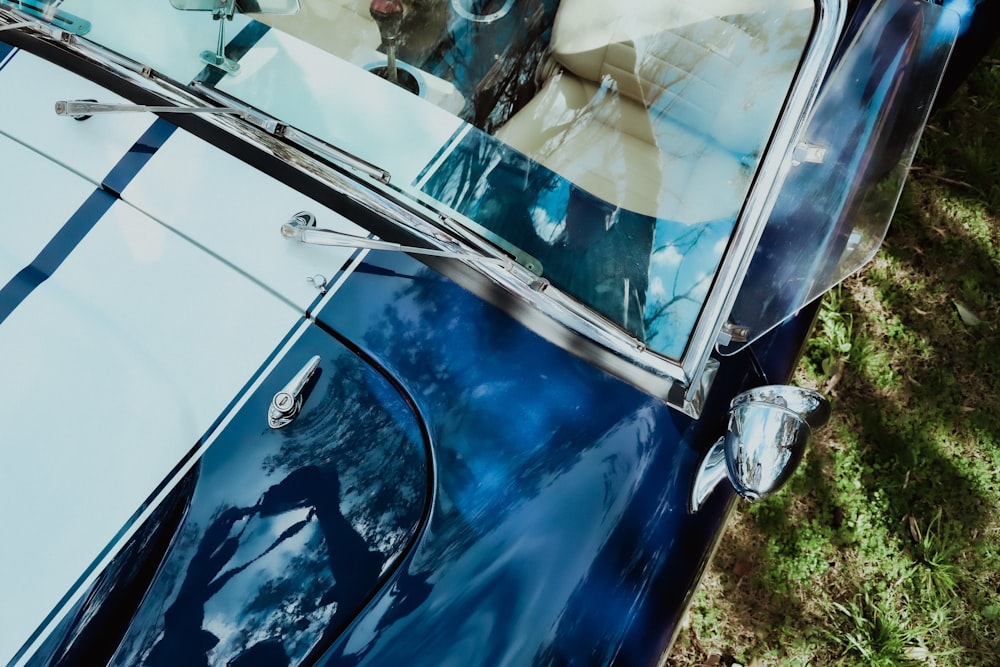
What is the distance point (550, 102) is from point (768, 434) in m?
0.78

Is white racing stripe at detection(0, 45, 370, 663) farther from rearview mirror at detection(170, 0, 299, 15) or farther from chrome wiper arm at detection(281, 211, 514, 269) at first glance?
rearview mirror at detection(170, 0, 299, 15)

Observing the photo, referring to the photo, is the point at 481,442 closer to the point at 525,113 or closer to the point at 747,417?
the point at 747,417

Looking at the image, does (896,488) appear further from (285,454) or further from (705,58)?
(285,454)

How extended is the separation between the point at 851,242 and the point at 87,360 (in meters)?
1.52

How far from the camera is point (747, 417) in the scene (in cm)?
136

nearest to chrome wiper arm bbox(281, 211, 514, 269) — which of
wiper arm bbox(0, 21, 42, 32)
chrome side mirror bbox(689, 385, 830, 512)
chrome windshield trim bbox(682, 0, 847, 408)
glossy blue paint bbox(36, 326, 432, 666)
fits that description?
glossy blue paint bbox(36, 326, 432, 666)

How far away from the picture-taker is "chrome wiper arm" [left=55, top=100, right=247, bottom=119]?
1479 mm

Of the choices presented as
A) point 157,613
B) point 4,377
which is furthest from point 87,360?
point 157,613

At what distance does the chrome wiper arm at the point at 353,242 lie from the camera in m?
1.37

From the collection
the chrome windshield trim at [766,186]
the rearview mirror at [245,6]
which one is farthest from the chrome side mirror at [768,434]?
the rearview mirror at [245,6]

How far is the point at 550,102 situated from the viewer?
5.08ft

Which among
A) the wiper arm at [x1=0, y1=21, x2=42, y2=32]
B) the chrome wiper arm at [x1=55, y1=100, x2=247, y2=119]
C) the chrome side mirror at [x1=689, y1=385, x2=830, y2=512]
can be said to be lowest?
the chrome side mirror at [x1=689, y1=385, x2=830, y2=512]

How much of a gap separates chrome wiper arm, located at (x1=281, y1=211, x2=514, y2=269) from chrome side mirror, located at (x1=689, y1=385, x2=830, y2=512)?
513mm

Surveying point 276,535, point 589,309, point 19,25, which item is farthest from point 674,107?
point 19,25
